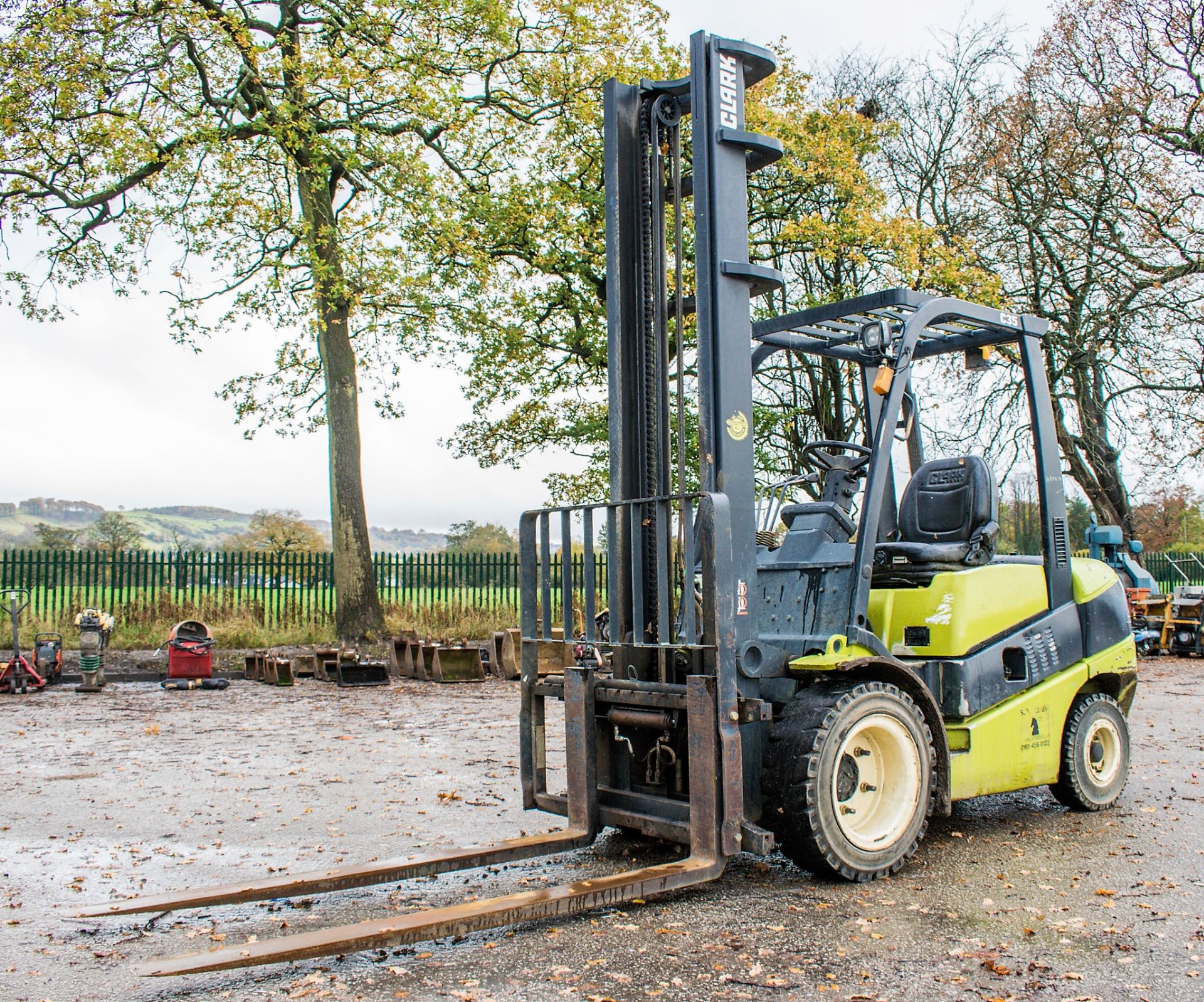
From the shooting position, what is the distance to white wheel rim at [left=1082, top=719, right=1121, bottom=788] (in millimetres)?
7164

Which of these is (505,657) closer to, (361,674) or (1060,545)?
(361,674)

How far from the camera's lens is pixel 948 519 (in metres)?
6.62

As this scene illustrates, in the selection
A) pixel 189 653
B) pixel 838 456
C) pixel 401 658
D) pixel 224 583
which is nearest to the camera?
pixel 838 456

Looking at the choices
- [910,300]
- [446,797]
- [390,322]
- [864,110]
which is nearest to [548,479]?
[390,322]

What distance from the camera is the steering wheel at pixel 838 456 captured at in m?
6.50

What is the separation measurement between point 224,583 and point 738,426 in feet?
63.7

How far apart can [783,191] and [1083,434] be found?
28.5ft

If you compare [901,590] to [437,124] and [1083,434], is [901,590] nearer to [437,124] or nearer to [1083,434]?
[437,124]

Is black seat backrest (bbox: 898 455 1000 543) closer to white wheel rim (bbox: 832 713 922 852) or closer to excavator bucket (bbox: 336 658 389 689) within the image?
white wheel rim (bbox: 832 713 922 852)

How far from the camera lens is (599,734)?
578 cm

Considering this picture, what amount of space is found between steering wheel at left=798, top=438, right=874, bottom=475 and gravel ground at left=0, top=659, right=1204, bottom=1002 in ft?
7.28

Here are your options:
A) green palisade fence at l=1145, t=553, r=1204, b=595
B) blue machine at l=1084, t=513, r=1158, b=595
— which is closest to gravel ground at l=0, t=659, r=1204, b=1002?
blue machine at l=1084, t=513, r=1158, b=595

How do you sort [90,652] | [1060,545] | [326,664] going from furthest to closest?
[326,664] < [90,652] < [1060,545]

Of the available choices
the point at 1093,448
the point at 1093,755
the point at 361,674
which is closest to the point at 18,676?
the point at 361,674
